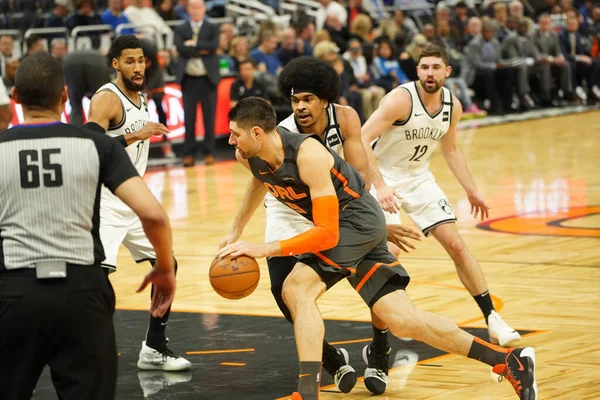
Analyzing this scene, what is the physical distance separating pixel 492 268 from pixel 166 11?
1090 centimetres

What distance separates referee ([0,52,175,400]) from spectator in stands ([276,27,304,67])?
1471cm

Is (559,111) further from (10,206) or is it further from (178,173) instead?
(10,206)

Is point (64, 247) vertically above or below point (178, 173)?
above

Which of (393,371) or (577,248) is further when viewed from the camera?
(577,248)

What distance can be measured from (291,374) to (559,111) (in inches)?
737

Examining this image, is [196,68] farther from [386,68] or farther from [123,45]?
[123,45]

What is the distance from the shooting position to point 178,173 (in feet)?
51.2

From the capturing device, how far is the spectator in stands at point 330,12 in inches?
856

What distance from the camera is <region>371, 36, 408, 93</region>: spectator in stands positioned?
1977 cm

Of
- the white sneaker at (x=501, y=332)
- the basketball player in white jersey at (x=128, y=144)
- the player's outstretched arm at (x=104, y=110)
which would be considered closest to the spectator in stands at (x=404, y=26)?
the white sneaker at (x=501, y=332)

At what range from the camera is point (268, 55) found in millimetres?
18375

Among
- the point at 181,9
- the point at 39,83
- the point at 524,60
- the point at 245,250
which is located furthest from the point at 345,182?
the point at 524,60

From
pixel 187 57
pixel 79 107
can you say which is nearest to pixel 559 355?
pixel 79 107

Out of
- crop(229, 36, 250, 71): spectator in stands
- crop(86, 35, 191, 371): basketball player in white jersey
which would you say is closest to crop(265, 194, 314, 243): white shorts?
crop(86, 35, 191, 371): basketball player in white jersey
